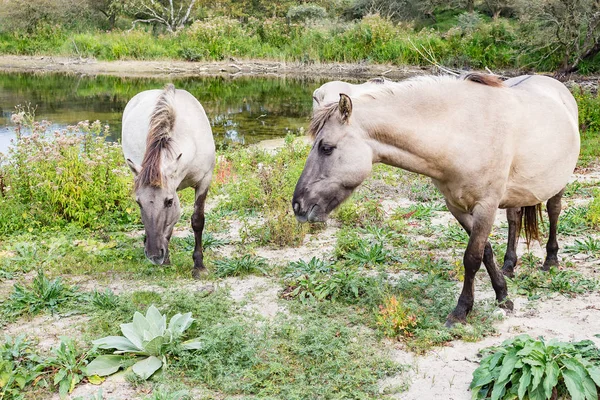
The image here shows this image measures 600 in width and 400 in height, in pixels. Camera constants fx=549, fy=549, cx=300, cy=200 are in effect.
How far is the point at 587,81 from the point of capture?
18844mm

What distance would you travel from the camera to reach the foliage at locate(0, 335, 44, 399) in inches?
144

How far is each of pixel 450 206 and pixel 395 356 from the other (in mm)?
1354

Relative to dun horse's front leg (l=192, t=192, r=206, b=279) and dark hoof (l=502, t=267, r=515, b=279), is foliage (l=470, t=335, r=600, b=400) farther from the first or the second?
dun horse's front leg (l=192, t=192, r=206, b=279)

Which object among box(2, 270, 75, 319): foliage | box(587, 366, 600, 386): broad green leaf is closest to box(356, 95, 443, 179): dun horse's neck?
box(587, 366, 600, 386): broad green leaf

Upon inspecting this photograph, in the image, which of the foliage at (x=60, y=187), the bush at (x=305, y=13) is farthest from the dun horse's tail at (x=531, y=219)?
the bush at (x=305, y=13)

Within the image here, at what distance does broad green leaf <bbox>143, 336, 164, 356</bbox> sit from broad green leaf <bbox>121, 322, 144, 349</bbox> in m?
0.07

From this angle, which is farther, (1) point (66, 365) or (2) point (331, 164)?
(2) point (331, 164)

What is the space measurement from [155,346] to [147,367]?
16 centimetres

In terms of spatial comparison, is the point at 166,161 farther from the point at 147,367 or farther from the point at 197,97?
the point at 197,97

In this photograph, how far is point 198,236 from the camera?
588cm

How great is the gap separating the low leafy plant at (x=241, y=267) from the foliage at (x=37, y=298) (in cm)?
145

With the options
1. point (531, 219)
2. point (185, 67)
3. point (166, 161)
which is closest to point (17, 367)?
point (166, 161)

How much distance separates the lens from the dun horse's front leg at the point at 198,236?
5755 millimetres

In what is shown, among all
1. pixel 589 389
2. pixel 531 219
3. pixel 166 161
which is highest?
pixel 166 161
